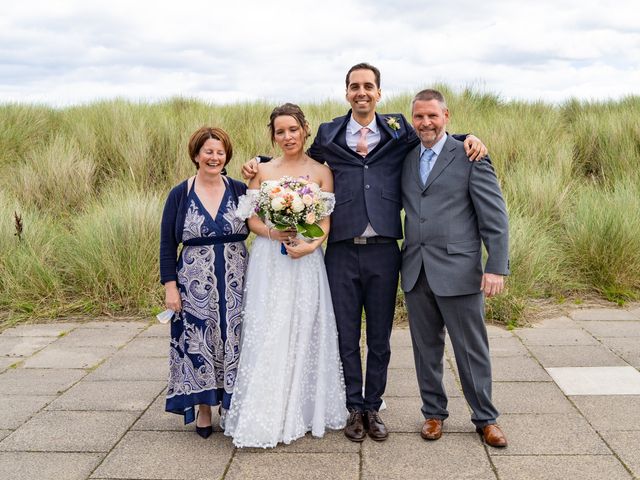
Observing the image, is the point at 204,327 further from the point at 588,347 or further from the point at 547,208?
the point at 547,208

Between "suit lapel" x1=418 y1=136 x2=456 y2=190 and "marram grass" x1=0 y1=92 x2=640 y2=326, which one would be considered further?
"marram grass" x1=0 y1=92 x2=640 y2=326

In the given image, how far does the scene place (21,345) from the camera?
634 centimetres

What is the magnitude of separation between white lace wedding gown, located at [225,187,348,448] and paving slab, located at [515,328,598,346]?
263cm

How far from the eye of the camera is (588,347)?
5941 mm

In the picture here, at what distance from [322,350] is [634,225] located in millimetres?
5049

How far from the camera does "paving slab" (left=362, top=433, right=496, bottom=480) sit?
Result: 12.1 ft

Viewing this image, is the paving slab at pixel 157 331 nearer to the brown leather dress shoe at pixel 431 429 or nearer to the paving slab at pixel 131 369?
the paving slab at pixel 131 369

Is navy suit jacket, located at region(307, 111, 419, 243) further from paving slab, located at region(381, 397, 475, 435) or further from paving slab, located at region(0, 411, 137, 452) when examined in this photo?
paving slab, located at region(0, 411, 137, 452)

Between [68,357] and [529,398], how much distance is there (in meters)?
3.71

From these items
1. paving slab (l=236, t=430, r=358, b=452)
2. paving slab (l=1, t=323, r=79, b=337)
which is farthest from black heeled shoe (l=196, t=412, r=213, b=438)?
paving slab (l=1, t=323, r=79, b=337)

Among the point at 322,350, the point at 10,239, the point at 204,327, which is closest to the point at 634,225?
the point at 322,350

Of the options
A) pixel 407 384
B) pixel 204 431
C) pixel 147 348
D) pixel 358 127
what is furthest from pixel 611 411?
Result: pixel 147 348

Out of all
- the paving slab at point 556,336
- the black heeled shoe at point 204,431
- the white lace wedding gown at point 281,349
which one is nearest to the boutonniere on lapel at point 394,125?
the white lace wedding gown at point 281,349

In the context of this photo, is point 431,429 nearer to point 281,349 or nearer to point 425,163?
point 281,349
